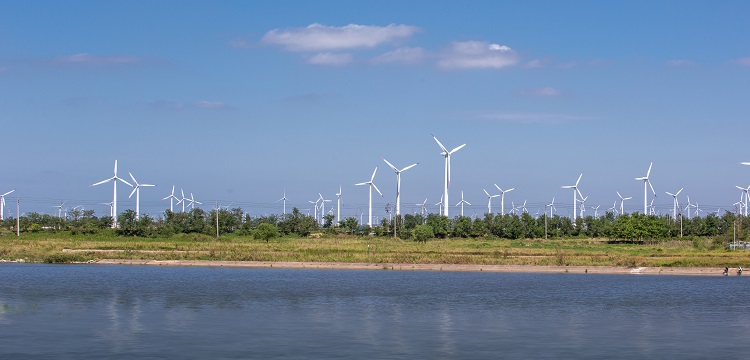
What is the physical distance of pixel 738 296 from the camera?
50.2m

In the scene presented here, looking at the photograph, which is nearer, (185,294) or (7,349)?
(7,349)

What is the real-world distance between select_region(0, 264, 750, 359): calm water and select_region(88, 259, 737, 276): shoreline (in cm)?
417

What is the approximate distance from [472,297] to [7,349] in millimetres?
26772

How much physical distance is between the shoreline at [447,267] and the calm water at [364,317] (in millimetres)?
4167

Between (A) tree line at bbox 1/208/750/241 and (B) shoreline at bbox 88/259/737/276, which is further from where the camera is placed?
(A) tree line at bbox 1/208/750/241

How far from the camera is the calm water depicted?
29031 mm

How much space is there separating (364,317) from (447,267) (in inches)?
1307

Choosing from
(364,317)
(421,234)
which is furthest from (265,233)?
(364,317)

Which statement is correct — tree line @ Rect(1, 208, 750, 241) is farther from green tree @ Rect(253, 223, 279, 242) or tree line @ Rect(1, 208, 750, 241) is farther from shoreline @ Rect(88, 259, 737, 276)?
A: shoreline @ Rect(88, 259, 737, 276)

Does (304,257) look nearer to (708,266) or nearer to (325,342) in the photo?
(708,266)

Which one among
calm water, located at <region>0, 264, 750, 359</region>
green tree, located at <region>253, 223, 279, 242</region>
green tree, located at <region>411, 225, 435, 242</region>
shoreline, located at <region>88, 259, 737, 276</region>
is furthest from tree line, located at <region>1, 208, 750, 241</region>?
calm water, located at <region>0, 264, 750, 359</region>

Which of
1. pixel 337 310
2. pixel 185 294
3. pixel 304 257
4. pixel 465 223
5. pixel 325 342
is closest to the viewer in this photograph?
pixel 325 342

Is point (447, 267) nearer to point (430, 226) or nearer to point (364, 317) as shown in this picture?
point (364, 317)

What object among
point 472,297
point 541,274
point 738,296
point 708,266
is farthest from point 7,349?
point 708,266
